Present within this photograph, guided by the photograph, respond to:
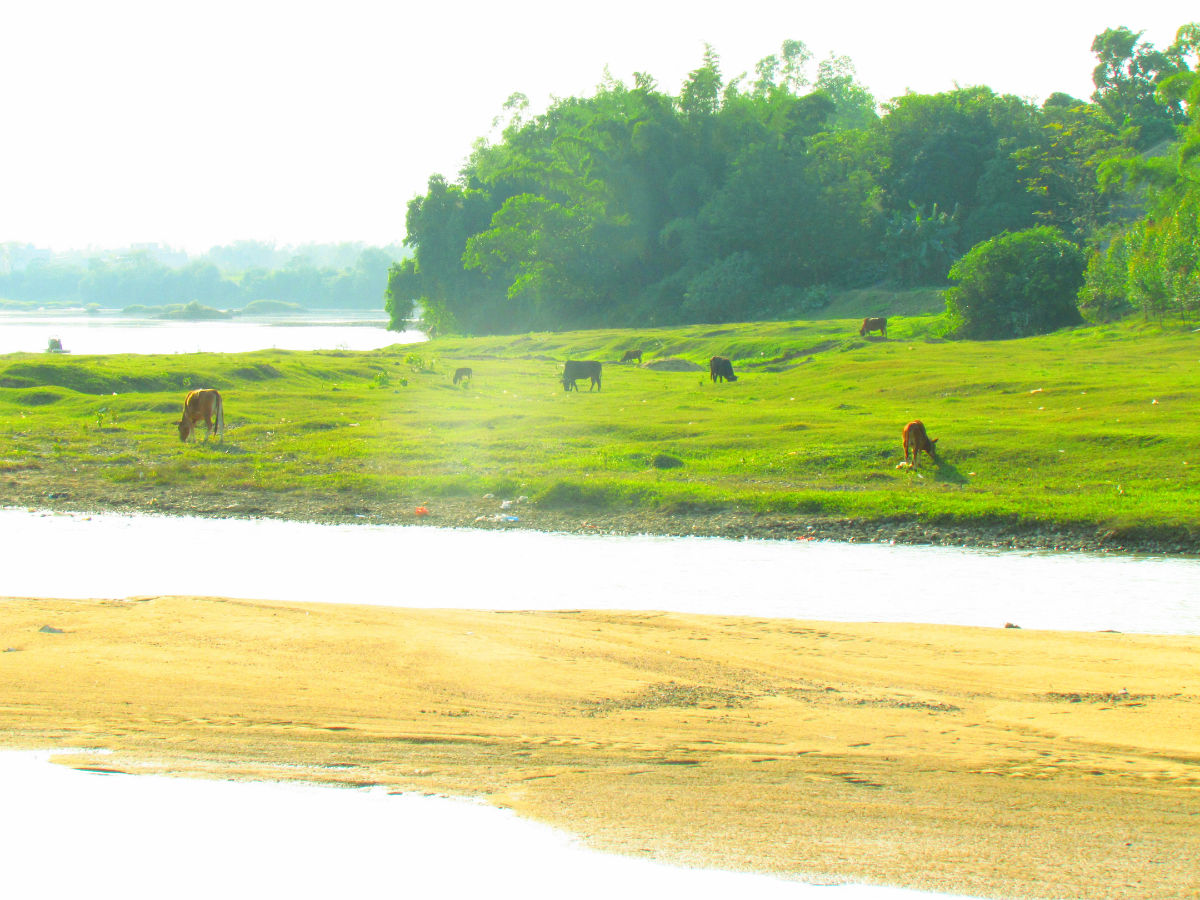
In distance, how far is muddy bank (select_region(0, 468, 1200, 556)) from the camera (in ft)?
48.2

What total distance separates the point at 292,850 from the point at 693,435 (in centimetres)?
1863

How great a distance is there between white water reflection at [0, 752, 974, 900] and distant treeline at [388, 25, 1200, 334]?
6492 centimetres

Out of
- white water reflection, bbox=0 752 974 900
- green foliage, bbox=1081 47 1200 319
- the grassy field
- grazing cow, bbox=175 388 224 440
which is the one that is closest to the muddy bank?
the grassy field

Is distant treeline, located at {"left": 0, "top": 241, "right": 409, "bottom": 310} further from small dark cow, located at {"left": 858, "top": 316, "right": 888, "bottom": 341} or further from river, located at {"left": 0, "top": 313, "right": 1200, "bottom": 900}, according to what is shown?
river, located at {"left": 0, "top": 313, "right": 1200, "bottom": 900}

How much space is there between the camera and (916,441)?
18.8m

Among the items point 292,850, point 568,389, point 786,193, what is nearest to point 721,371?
point 568,389

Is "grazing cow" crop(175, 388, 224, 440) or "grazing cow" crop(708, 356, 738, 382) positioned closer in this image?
"grazing cow" crop(175, 388, 224, 440)

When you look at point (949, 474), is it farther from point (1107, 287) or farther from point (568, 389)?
point (1107, 287)

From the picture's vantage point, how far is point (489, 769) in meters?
5.87

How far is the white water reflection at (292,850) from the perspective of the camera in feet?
15.6

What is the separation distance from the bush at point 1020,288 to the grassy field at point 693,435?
13.3 feet

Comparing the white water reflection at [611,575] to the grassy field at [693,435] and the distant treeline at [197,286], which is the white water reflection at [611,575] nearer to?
the grassy field at [693,435]

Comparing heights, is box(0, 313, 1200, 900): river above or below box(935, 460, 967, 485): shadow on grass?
below

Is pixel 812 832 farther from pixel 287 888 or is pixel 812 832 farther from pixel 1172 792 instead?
pixel 287 888
